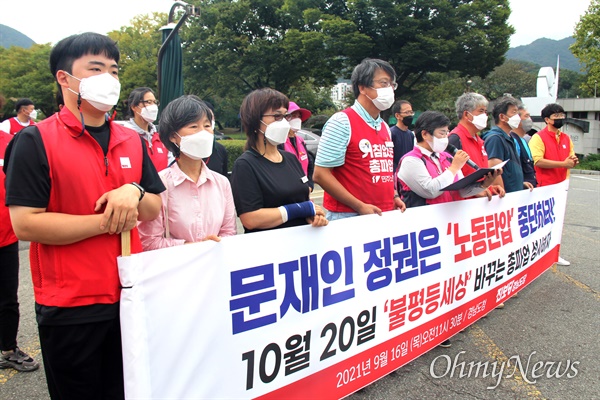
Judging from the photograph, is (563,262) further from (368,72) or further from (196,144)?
(196,144)

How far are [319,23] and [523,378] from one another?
27457mm

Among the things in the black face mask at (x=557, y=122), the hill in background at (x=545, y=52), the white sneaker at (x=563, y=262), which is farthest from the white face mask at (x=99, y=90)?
the hill in background at (x=545, y=52)

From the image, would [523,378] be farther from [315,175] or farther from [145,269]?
[145,269]

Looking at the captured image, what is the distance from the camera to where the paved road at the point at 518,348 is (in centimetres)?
272

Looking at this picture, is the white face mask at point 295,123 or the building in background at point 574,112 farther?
the building in background at point 574,112

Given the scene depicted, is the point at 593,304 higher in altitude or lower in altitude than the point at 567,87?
lower

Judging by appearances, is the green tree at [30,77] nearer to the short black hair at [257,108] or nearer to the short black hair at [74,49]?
the short black hair at [257,108]

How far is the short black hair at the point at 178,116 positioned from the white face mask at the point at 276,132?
0.37 metres

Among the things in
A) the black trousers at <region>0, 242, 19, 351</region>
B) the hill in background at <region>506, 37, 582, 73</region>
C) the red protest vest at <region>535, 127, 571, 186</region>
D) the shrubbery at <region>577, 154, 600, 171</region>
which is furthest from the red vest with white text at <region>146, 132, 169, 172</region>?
the hill in background at <region>506, 37, 582, 73</region>

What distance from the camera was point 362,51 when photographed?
26109 mm

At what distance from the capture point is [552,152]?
5.17m

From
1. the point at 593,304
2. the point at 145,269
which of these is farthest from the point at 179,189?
the point at 593,304

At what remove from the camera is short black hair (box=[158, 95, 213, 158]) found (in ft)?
7.03

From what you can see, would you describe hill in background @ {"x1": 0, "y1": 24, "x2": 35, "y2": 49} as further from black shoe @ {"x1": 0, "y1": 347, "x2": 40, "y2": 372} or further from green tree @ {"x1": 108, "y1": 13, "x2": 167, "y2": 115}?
black shoe @ {"x1": 0, "y1": 347, "x2": 40, "y2": 372}
